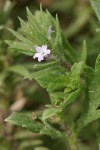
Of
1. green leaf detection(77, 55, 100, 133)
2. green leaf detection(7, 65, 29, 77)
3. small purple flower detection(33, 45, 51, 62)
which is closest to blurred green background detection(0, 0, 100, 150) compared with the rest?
green leaf detection(7, 65, 29, 77)

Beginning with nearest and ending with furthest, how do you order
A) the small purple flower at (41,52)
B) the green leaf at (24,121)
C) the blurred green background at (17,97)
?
the small purple flower at (41,52), the green leaf at (24,121), the blurred green background at (17,97)

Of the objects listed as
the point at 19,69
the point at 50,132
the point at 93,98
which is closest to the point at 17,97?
the point at 19,69

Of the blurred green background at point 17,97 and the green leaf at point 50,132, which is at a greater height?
the blurred green background at point 17,97

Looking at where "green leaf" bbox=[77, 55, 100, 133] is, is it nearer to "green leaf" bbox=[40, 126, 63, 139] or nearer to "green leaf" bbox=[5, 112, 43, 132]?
"green leaf" bbox=[40, 126, 63, 139]

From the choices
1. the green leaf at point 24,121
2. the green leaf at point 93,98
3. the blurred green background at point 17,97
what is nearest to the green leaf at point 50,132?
the green leaf at point 24,121

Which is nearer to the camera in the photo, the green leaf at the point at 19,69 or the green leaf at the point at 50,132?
the green leaf at the point at 50,132

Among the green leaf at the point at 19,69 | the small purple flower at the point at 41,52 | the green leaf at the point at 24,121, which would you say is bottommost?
the green leaf at the point at 24,121

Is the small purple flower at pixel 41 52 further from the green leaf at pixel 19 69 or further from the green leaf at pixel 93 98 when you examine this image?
the green leaf at pixel 19 69

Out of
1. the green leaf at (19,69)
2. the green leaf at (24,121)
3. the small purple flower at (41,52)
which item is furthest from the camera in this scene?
the green leaf at (19,69)

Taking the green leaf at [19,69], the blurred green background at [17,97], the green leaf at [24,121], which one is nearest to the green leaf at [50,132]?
the green leaf at [24,121]
